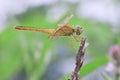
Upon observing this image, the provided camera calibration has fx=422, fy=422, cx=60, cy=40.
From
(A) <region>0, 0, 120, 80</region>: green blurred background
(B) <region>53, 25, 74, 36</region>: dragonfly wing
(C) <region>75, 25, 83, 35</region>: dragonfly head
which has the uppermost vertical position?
(B) <region>53, 25, 74, 36</region>: dragonfly wing

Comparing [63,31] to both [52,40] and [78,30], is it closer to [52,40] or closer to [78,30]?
[78,30]

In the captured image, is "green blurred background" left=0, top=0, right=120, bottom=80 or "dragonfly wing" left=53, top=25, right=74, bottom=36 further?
"green blurred background" left=0, top=0, right=120, bottom=80

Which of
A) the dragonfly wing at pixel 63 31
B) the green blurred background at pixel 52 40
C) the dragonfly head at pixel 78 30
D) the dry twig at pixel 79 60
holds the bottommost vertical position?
the green blurred background at pixel 52 40

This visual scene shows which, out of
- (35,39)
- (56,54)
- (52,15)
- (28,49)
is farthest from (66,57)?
(28,49)

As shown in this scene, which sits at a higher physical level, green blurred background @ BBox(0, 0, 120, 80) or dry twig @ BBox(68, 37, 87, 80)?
dry twig @ BBox(68, 37, 87, 80)

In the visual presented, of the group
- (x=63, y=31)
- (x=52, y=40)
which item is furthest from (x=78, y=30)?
(x=52, y=40)

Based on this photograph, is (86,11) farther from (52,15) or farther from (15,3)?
(15,3)

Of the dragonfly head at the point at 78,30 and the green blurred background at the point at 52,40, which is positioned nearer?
the dragonfly head at the point at 78,30

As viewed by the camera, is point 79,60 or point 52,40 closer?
point 79,60
